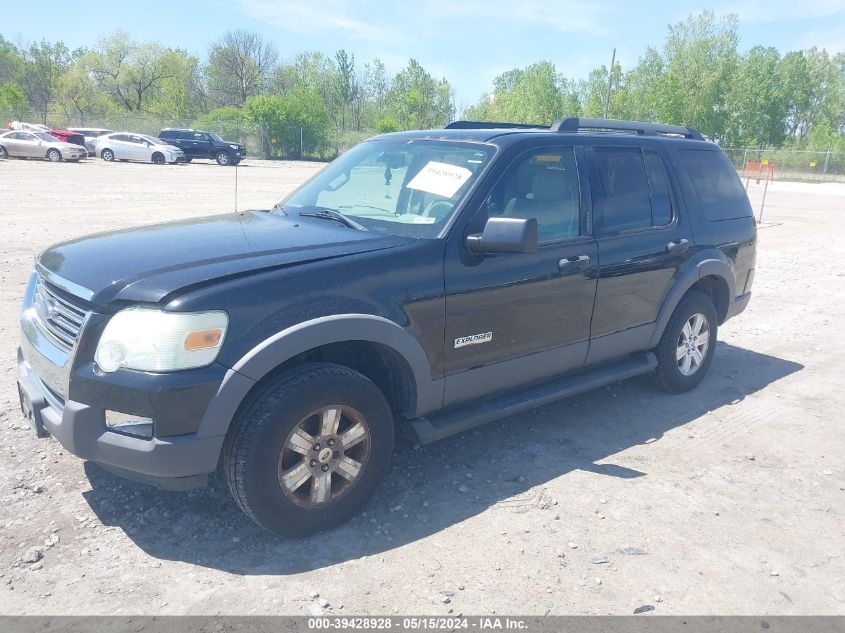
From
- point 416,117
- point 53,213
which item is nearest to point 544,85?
point 416,117

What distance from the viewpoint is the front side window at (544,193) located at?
4.04 meters

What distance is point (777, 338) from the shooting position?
736 cm

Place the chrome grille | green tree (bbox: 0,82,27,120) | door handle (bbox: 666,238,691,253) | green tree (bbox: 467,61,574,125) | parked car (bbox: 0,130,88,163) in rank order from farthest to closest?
green tree (bbox: 467,61,574,125) < green tree (bbox: 0,82,27,120) < parked car (bbox: 0,130,88,163) < door handle (bbox: 666,238,691,253) < the chrome grille

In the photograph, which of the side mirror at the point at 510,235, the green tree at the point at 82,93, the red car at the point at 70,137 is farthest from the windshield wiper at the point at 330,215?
the green tree at the point at 82,93

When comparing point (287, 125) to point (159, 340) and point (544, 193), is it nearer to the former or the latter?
point (544, 193)

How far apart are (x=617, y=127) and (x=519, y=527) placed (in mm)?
3039

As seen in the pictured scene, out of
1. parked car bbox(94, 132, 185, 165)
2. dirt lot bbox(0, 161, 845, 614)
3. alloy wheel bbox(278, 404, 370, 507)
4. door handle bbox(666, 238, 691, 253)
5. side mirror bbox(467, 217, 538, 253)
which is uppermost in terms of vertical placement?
parked car bbox(94, 132, 185, 165)

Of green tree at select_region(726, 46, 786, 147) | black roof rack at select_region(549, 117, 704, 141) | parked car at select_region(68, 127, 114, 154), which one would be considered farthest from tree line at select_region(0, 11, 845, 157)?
black roof rack at select_region(549, 117, 704, 141)

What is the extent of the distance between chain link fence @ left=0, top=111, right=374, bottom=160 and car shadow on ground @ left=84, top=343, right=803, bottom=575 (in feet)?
161

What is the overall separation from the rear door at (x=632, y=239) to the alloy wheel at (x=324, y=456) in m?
1.94

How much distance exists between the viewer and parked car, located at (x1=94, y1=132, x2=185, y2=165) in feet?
118

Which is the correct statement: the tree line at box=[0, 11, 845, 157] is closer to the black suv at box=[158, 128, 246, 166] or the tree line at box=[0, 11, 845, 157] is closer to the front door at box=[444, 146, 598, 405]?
the black suv at box=[158, 128, 246, 166]

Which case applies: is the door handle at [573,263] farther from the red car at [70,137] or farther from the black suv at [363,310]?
the red car at [70,137]

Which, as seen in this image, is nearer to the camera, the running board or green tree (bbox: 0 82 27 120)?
the running board
